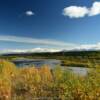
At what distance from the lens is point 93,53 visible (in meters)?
95.1

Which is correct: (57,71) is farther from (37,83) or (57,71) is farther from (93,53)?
(93,53)

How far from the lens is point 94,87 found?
11.4m

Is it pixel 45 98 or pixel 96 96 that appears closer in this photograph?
pixel 96 96

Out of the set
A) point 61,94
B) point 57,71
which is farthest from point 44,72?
point 61,94

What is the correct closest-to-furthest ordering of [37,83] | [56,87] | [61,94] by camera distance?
1. [61,94]
2. [56,87]
3. [37,83]

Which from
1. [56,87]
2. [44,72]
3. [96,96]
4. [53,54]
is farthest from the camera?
[53,54]

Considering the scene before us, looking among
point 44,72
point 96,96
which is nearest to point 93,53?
point 44,72

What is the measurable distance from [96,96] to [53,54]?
113079 millimetres

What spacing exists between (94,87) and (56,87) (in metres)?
2.53

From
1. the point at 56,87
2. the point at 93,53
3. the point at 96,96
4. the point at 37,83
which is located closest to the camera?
the point at 96,96

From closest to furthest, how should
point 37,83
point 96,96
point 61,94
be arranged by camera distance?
1. point 96,96
2. point 61,94
3. point 37,83

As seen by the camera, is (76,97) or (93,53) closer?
(76,97)

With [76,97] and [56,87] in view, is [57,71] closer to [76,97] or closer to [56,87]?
[56,87]

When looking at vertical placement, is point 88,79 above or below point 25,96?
above
